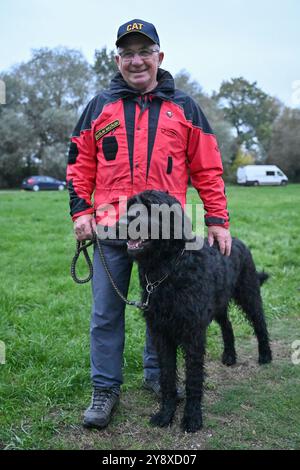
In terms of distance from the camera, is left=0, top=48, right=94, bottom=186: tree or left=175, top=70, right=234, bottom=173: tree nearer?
left=0, top=48, right=94, bottom=186: tree

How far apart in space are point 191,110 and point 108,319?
164cm

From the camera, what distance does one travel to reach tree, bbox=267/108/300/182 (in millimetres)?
45875

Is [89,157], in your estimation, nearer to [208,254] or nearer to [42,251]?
[208,254]

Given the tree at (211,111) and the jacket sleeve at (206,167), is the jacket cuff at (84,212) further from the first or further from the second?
the tree at (211,111)

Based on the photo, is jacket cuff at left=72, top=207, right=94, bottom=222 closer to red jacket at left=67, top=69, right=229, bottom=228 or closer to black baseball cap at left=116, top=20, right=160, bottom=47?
red jacket at left=67, top=69, right=229, bottom=228

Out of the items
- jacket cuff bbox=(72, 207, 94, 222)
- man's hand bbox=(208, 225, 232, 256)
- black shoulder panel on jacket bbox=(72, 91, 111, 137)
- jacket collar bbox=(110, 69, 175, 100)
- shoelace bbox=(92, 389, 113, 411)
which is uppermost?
jacket collar bbox=(110, 69, 175, 100)

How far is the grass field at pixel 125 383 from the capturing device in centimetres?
326

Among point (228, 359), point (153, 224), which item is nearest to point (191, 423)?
point (228, 359)

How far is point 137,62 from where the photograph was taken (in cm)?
340

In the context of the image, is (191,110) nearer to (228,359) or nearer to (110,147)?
(110,147)

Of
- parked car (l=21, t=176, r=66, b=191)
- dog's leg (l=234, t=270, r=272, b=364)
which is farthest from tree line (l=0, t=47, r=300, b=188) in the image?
dog's leg (l=234, t=270, r=272, b=364)

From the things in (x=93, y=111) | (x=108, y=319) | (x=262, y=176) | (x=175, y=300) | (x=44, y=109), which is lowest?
(x=108, y=319)

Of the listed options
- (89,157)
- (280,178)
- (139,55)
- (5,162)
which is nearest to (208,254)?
(89,157)

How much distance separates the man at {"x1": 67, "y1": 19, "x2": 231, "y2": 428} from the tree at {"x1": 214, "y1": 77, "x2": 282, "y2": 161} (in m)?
59.0
